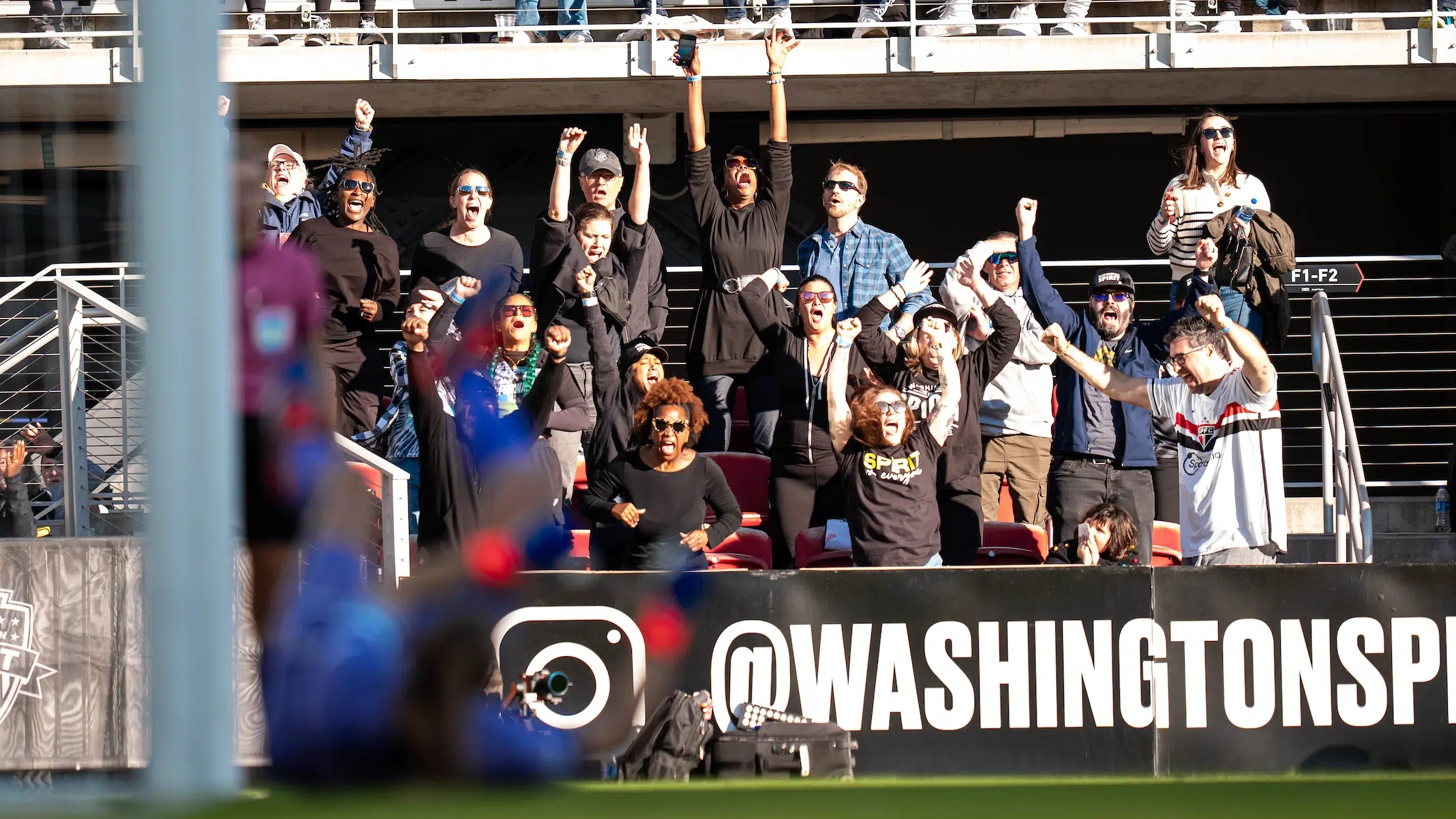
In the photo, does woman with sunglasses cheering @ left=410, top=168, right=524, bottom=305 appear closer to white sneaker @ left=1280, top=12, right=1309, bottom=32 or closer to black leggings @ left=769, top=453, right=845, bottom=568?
black leggings @ left=769, top=453, right=845, bottom=568

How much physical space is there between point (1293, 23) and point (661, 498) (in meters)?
8.36

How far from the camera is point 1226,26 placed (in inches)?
527

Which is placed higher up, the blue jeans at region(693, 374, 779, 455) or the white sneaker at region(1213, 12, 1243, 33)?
the white sneaker at region(1213, 12, 1243, 33)

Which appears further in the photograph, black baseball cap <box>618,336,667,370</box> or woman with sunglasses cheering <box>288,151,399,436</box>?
woman with sunglasses cheering <box>288,151,399,436</box>

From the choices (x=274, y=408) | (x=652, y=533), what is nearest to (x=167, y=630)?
(x=274, y=408)

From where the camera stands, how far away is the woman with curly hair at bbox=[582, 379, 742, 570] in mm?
7555

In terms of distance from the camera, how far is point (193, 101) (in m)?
2.58

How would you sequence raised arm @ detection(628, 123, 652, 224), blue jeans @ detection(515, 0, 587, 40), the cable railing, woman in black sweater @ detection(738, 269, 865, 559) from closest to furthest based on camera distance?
woman in black sweater @ detection(738, 269, 865, 559) → raised arm @ detection(628, 123, 652, 224) → the cable railing → blue jeans @ detection(515, 0, 587, 40)

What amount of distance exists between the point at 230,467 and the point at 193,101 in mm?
572

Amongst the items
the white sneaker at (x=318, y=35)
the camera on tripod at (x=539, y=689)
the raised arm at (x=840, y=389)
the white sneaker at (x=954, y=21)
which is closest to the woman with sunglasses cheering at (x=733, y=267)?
the raised arm at (x=840, y=389)

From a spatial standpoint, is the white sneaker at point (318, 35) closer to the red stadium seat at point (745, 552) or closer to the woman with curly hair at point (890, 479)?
the red stadium seat at point (745, 552)

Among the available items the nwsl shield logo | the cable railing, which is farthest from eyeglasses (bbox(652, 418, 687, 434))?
the cable railing

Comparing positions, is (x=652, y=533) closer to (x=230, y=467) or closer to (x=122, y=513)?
(x=122, y=513)

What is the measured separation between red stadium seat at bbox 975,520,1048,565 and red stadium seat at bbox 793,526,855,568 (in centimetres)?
76
